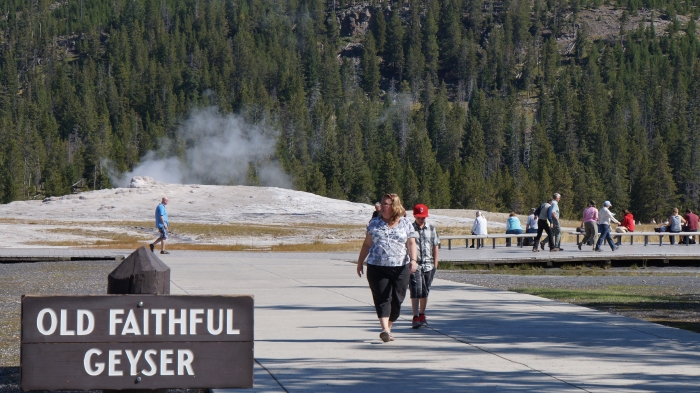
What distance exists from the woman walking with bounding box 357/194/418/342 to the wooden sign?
6032 millimetres

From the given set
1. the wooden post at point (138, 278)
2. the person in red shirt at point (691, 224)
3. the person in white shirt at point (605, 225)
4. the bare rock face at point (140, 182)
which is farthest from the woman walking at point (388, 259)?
the bare rock face at point (140, 182)

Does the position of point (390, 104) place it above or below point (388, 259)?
above

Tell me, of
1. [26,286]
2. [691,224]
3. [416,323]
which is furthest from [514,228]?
[416,323]

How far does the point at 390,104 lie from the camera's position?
6442 inches

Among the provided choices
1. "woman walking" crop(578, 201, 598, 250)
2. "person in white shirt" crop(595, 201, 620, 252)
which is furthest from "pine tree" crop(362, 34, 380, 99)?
"person in white shirt" crop(595, 201, 620, 252)

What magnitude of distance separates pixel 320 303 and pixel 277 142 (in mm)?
118798

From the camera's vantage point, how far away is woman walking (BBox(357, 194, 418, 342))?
998 cm

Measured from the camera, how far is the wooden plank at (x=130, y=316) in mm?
3840

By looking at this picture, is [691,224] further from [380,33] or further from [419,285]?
[380,33]

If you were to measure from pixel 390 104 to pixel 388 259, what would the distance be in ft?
507

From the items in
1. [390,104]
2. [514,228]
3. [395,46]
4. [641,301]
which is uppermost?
[395,46]

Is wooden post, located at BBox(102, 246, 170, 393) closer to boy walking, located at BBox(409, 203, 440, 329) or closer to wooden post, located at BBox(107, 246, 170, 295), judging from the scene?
wooden post, located at BBox(107, 246, 170, 295)

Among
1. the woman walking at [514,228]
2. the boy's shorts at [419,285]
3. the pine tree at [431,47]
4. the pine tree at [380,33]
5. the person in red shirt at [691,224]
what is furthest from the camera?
the pine tree at [380,33]

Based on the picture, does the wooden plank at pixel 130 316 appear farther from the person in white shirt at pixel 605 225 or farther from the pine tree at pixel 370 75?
the pine tree at pixel 370 75
